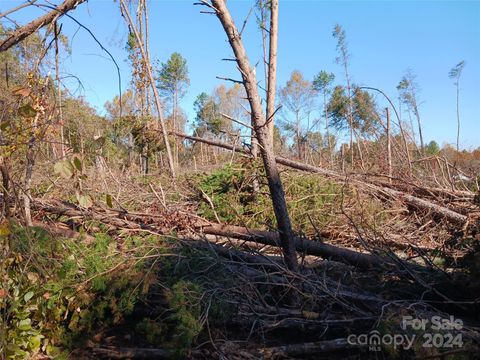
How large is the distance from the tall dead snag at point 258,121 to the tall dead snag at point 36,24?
100 centimetres

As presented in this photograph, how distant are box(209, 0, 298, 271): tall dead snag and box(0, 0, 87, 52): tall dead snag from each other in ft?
3.29

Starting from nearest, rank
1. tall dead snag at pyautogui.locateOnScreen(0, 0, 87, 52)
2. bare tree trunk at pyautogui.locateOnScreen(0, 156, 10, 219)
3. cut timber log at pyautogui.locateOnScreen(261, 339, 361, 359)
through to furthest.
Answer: bare tree trunk at pyautogui.locateOnScreen(0, 156, 10, 219), tall dead snag at pyautogui.locateOnScreen(0, 0, 87, 52), cut timber log at pyautogui.locateOnScreen(261, 339, 361, 359)

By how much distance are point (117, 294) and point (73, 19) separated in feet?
6.57

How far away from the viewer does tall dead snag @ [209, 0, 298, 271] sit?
3020mm

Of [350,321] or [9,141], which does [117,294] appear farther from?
[350,321]

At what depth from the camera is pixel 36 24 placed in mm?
2383

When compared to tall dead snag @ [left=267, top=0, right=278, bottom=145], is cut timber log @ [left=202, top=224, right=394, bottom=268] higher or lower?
lower

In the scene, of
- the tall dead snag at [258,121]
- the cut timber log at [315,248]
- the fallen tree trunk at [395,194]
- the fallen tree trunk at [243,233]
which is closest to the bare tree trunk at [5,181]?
the tall dead snag at [258,121]

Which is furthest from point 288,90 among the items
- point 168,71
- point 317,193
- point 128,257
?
point 128,257

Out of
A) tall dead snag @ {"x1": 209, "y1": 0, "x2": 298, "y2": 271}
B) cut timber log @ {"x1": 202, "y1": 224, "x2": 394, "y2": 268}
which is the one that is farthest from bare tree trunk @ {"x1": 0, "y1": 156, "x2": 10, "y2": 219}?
cut timber log @ {"x1": 202, "y1": 224, "x2": 394, "y2": 268}

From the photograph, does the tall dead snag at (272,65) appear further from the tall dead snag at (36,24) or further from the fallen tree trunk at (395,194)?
the tall dead snag at (36,24)

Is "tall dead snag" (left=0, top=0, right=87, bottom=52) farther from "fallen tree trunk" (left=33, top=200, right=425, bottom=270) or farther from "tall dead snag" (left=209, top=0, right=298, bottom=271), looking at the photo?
"fallen tree trunk" (left=33, top=200, right=425, bottom=270)

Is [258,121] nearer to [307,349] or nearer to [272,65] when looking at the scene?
[307,349]

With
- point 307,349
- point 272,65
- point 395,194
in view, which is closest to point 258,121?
point 307,349
